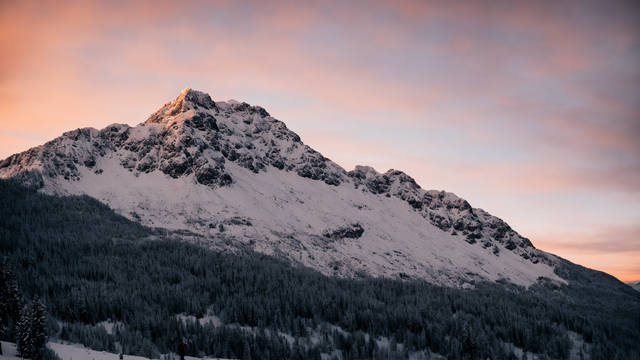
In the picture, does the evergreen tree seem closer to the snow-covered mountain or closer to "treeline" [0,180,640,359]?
"treeline" [0,180,640,359]

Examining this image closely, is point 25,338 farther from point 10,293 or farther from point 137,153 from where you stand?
point 137,153

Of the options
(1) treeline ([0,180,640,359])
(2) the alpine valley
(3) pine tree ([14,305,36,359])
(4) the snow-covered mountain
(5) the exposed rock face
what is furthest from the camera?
(5) the exposed rock face

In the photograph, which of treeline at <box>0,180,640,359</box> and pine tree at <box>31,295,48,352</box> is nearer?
pine tree at <box>31,295,48,352</box>

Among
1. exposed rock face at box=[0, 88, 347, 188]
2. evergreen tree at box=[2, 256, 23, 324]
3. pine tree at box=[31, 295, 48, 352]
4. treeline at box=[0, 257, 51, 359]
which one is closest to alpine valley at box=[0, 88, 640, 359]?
exposed rock face at box=[0, 88, 347, 188]

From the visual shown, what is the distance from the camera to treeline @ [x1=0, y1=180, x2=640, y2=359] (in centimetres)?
7831

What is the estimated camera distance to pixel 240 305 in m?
89.2

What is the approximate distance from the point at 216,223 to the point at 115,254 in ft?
142

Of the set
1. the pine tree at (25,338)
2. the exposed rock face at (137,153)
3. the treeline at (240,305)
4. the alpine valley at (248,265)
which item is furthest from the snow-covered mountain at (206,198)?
the pine tree at (25,338)

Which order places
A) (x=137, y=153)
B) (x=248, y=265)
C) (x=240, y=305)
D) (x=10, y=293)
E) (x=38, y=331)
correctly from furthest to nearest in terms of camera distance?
(x=137, y=153) → (x=248, y=265) → (x=240, y=305) → (x=10, y=293) → (x=38, y=331)

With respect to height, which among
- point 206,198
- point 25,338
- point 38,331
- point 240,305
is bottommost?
point 240,305

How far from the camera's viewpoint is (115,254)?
108312 mm

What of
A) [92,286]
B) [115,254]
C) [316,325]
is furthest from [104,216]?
[316,325]

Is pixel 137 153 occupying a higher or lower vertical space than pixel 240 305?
higher

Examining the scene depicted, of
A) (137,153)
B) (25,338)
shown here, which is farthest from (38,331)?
(137,153)
